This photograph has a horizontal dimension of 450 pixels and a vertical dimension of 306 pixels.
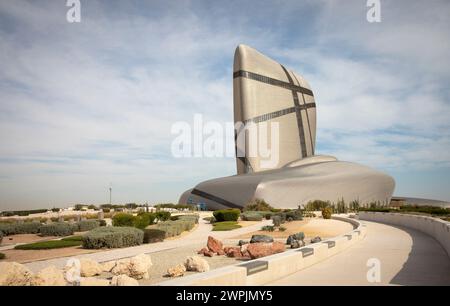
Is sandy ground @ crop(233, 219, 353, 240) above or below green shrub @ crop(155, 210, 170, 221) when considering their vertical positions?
below

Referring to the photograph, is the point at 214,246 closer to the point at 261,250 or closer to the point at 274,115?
the point at 261,250

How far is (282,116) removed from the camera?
8625 cm

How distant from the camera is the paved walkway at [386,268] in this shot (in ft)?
28.6

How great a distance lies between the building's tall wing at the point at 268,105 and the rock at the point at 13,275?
7589 cm

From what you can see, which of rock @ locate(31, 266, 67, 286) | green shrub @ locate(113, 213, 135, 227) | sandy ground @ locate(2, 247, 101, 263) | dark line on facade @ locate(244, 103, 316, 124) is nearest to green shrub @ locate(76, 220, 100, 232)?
green shrub @ locate(113, 213, 135, 227)

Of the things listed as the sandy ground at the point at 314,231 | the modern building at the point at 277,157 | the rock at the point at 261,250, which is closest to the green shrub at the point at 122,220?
the sandy ground at the point at 314,231

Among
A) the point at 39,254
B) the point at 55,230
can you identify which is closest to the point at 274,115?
the point at 55,230

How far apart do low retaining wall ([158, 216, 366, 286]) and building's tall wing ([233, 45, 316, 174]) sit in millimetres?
71440

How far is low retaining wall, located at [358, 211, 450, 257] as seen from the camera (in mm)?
14797

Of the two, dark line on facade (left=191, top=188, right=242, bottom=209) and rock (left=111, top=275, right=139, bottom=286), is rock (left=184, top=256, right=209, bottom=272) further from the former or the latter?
dark line on facade (left=191, top=188, right=242, bottom=209)

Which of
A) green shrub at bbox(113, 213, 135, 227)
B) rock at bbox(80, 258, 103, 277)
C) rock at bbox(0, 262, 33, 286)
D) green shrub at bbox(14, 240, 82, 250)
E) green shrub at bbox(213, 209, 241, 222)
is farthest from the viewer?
green shrub at bbox(213, 209, 241, 222)

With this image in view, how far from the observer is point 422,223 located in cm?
2300

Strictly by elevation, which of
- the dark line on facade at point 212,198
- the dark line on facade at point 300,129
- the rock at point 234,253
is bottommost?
the dark line on facade at point 212,198

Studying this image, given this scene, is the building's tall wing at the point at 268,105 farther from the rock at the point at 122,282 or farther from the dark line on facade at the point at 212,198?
the rock at the point at 122,282
